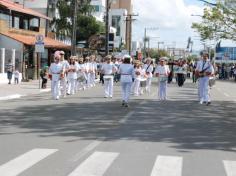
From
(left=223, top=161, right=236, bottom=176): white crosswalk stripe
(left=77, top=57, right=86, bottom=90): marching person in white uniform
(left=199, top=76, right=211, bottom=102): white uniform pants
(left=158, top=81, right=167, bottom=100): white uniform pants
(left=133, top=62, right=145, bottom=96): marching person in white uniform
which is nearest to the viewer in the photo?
(left=223, top=161, right=236, bottom=176): white crosswalk stripe

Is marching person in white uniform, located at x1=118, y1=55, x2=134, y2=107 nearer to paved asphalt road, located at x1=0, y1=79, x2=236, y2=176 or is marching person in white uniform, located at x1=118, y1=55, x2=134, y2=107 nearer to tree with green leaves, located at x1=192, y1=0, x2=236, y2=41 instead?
paved asphalt road, located at x1=0, y1=79, x2=236, y2=176

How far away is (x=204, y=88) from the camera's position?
2227cm

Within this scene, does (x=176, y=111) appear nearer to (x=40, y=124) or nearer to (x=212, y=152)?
(x=40, y=124)

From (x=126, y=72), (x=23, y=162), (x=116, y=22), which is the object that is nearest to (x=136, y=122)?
(x=126, y=72)

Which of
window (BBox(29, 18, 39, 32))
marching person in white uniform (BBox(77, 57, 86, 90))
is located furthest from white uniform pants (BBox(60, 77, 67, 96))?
window (BBox(29, 18, 39, 32))

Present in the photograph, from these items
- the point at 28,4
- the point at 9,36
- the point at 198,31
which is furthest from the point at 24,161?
the point at 28,4

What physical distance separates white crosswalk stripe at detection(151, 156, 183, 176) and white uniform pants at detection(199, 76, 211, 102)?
1241cm

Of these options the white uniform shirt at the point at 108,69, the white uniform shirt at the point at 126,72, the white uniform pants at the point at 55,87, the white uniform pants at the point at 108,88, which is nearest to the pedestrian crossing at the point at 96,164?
the white uniform shirt at the point at 126,72

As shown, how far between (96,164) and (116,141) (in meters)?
2.59

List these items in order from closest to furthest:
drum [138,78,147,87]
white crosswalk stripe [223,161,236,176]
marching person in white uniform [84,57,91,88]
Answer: white crosswalk stripe [223,161,236,176] < drum [138,78,147,87] < marching person in white uniform [84,57,91,88]

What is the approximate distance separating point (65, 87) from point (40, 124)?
36.8ft

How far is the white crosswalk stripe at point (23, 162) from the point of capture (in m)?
8.52

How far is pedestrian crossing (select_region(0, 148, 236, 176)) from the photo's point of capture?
28.1 ft

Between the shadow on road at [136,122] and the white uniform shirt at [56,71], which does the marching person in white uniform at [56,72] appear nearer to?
the white uniform shirt at [56,71]
